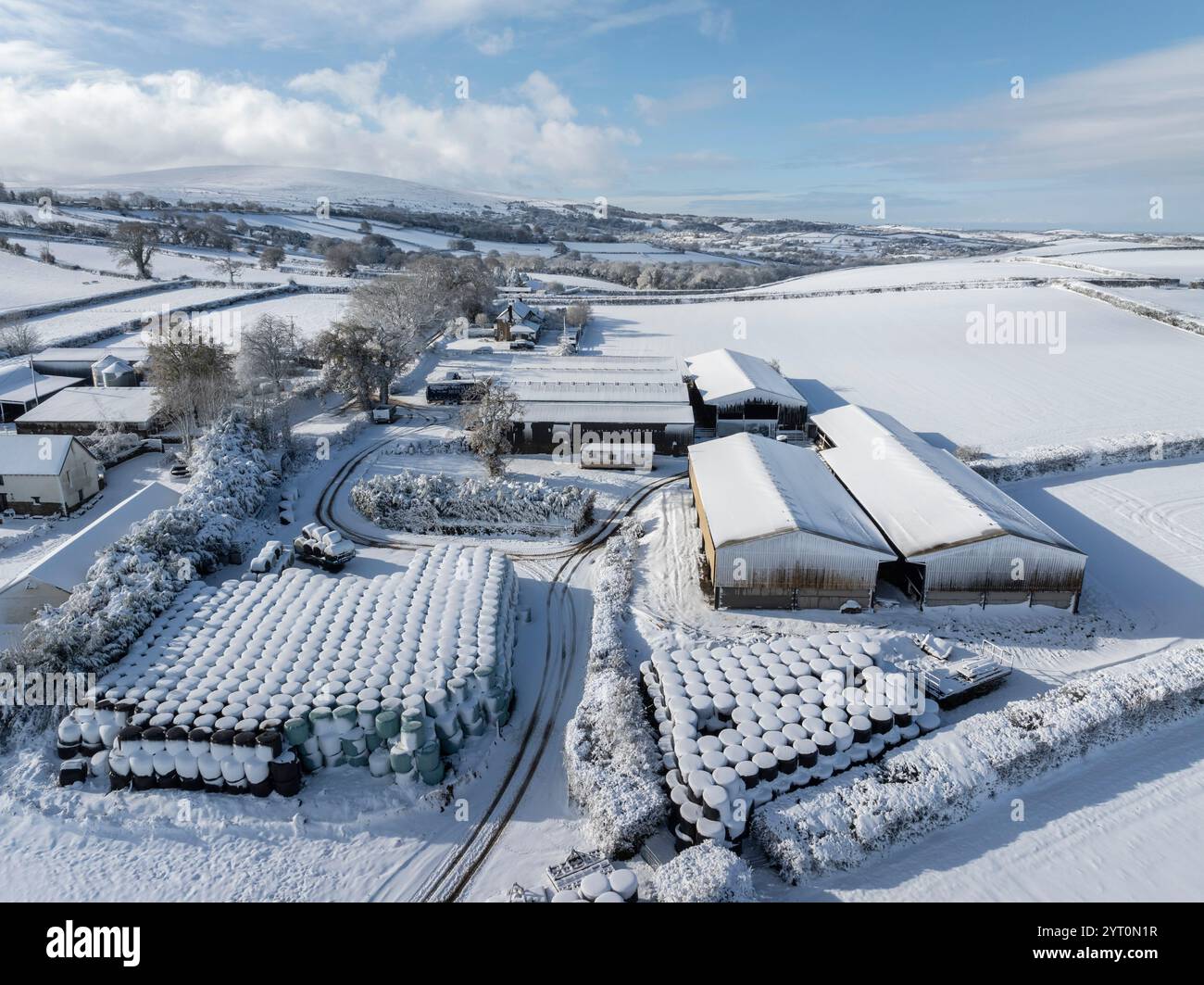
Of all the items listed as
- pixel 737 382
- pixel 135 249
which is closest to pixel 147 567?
pixel 737 382

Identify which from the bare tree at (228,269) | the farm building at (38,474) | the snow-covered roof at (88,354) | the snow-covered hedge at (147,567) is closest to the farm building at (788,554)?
the snow-covered hedge at (147,567)

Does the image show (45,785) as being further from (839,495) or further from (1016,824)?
(839,495)

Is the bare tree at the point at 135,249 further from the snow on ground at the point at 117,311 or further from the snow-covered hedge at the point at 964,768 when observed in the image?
the snow-covered hedge at the point at 964,768

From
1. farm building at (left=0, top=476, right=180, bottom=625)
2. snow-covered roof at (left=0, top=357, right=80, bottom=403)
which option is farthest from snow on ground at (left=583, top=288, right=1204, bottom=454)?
farm building at (left=0, top=476, right=180, bottom=625)

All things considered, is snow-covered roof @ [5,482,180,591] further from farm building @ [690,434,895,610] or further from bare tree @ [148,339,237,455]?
farm building @ [690,434,895,610]
